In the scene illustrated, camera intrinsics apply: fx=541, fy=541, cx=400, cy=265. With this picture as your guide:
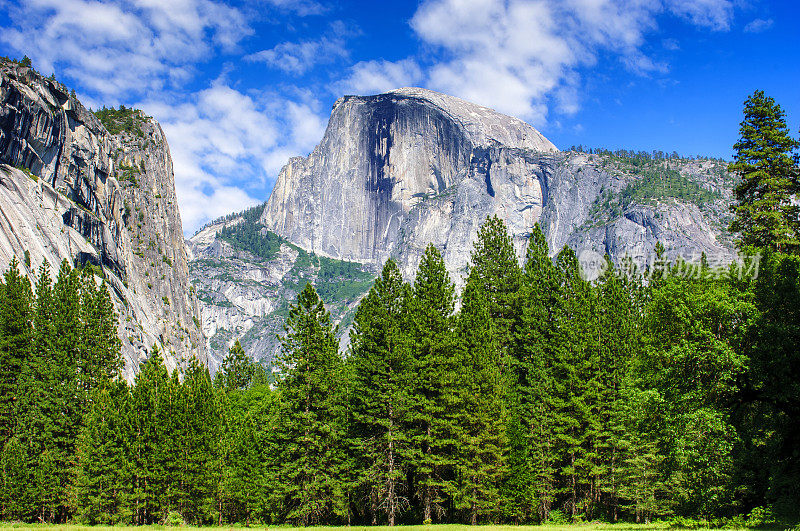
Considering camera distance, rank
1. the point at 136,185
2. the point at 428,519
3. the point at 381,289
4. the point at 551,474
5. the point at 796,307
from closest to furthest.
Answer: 1. the point at 796,307
2. the point at 428,519
3. the point at 551,474
4. the point at 381,289
5. the point at 136,185

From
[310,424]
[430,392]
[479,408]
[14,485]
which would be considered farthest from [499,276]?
[14,485]

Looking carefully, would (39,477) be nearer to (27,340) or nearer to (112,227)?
(27,340)

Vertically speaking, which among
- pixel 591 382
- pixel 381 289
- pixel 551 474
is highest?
pixel 381 289

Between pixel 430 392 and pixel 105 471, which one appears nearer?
pixel 430 392

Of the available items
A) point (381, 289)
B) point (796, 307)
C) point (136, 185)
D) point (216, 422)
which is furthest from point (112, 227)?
point (796, 307)

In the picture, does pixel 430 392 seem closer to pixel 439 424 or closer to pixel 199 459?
pixel 439 424

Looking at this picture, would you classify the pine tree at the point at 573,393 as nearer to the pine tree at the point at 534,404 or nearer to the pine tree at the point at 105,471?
the pine tree at the point at 534,404
